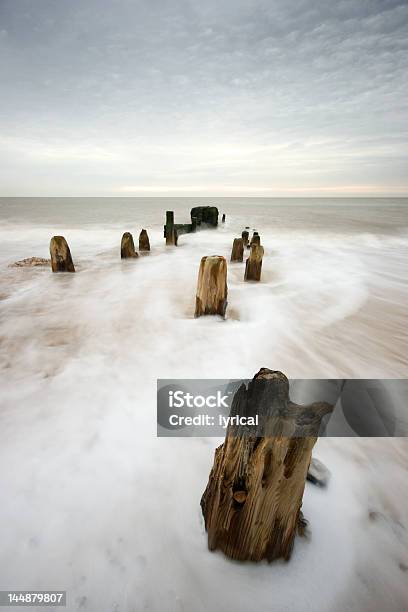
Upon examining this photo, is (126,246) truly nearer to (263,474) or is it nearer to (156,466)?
(156,466)

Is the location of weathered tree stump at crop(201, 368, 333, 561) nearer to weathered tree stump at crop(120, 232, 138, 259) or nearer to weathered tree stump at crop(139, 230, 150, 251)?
weathered tree stump at crop(120, 232, 138, 259)

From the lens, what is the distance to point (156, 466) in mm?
2404

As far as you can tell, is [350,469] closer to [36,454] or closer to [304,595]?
[304,595]

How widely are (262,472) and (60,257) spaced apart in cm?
Answer: 846

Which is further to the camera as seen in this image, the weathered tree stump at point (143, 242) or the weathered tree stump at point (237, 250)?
the weathered tree stump at point (143, 242)

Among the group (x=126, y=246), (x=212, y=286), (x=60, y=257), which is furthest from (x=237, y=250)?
(x=60, y=257)

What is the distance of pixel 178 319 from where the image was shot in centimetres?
532

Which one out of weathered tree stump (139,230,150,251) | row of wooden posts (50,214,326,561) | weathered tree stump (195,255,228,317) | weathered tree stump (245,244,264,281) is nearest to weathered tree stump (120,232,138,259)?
weathered tree stump (139,230,150,251)

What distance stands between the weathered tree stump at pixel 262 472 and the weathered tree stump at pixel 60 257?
26.3 feet

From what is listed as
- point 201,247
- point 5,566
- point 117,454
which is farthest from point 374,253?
point 5,566

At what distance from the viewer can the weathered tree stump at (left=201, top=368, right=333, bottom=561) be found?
134 centimetres

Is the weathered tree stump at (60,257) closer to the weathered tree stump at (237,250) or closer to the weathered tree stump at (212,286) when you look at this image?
the weathered tree stump at (212,286)

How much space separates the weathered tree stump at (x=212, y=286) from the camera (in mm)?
4707

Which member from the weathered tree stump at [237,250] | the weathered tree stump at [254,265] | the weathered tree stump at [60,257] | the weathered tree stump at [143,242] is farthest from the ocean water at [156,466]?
the weathered tree stump at [143,242]
